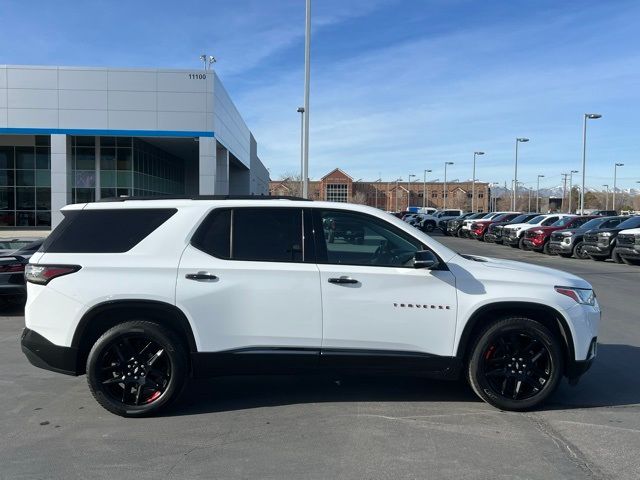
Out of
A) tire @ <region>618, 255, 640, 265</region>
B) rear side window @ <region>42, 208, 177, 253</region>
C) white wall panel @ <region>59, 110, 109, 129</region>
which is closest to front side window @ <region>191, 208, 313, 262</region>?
rear side window @ <region>42, 208, 177, 253</region>

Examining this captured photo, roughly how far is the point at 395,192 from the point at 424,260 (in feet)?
391

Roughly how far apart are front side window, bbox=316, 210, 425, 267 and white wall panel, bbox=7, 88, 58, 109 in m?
27.2

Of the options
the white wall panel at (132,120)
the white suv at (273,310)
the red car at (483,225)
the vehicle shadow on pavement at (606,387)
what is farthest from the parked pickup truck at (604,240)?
the white wall panel at (132,120)

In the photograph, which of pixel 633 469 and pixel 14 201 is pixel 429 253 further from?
pixel 14 201

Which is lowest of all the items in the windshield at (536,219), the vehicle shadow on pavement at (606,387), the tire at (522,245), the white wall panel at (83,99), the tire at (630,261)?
the vehicle shadow on pavement at (606,387)

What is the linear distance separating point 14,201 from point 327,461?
3388 centimetres

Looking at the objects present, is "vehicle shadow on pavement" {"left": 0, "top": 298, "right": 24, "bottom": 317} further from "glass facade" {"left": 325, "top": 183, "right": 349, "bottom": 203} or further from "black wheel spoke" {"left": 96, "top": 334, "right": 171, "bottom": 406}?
"glass facade" {"left": 325, "top": 183, "right": 349, "bottom": 203}

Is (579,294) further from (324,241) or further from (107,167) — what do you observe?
(107,167)

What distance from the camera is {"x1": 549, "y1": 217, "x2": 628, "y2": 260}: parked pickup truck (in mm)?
22172

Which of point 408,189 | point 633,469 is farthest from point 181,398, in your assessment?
point 408,189

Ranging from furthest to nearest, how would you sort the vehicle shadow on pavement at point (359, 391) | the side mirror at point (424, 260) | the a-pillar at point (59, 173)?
the a-pillar at point (59, 173) → the vehicle shadow on pavement at point (359, 391) → the side mirror at point (424, 260)

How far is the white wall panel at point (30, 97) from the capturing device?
2771 centimetres

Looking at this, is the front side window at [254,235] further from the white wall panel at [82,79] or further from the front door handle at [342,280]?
the white wall panel at [82,79]

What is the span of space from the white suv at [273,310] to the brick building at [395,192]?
108 m
